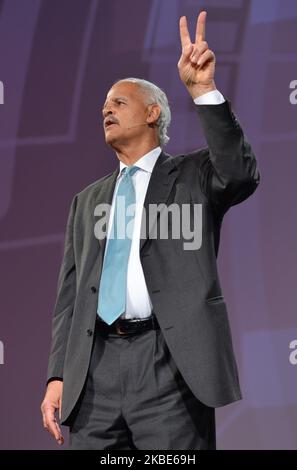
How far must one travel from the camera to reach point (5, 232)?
330cm

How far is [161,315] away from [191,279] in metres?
0.12

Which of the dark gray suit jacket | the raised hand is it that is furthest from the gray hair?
the raised hand

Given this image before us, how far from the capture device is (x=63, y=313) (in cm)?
210

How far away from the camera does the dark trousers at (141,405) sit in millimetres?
1792

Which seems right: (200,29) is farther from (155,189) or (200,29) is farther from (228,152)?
(155,189)

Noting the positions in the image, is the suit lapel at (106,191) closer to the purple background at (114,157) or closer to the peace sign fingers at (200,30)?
the peace sign fingers at (200,30)

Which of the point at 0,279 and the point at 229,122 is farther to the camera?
the point at 0,279

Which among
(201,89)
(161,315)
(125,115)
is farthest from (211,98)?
(161,315)

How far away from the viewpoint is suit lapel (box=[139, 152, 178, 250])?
1909mm

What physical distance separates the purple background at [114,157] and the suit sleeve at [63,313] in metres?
1.15

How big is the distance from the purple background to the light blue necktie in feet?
4.06
